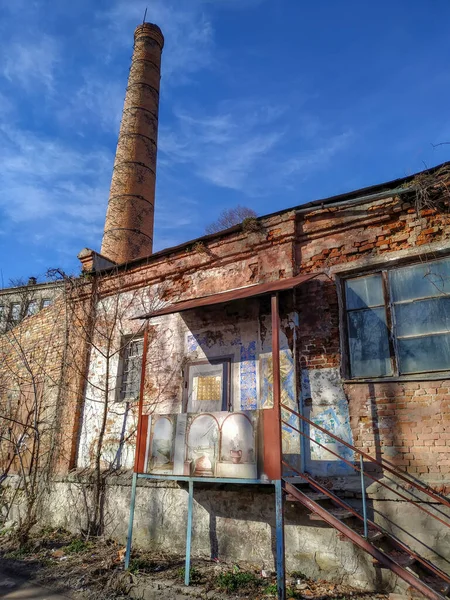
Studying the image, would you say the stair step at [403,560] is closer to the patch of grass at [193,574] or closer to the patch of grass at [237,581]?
the patch of grass at [237,581]

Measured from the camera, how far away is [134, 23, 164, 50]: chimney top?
1873 cm

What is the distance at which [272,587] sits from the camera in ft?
16.0

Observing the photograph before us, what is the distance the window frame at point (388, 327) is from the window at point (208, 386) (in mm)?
1869

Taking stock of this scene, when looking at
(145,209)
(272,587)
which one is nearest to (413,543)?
(272,587)

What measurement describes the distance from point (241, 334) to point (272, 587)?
336cm

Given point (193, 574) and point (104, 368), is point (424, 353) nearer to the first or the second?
point (193, 574)

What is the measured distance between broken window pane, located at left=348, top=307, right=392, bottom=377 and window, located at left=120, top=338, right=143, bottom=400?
4157mm

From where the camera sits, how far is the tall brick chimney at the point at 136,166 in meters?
15.1

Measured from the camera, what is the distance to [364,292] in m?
6.17

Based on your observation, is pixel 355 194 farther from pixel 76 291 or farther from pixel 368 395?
pixel 76 291

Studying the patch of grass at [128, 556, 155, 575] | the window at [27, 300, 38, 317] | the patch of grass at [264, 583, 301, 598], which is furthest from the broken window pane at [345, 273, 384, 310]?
the window at [27, 300, 38, 317]

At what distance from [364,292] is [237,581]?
401cm

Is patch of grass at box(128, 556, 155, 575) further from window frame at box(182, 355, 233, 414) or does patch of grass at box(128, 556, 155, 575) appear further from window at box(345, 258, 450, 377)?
window at box(345, 258, 450, 377)

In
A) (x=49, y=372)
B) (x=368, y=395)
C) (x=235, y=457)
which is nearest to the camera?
(x=235, y=457)
